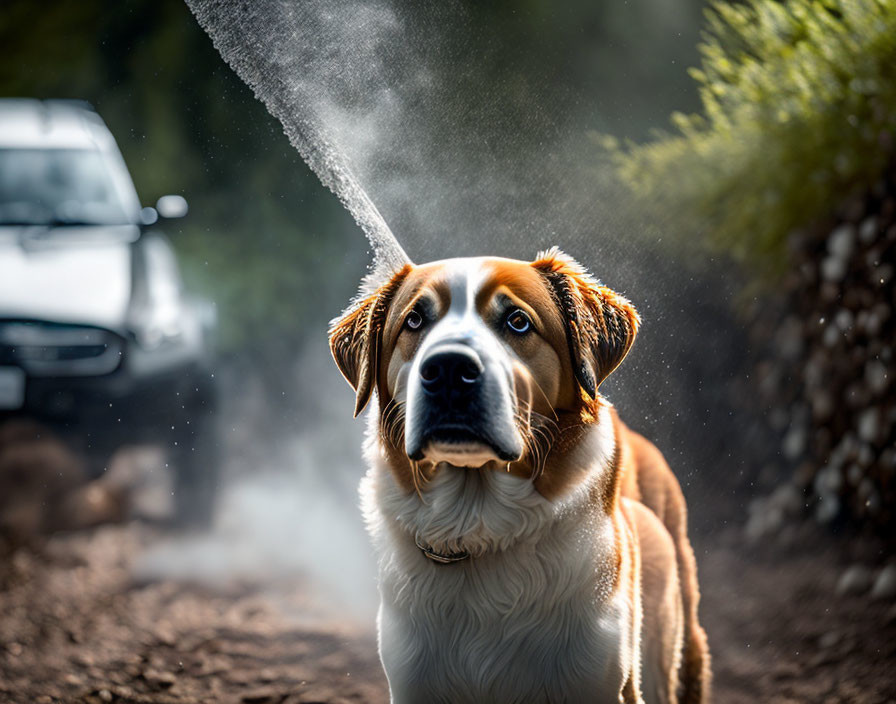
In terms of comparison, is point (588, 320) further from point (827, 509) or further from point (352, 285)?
point (827, 509)

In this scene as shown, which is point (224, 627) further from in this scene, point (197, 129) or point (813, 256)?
point (813, 256)

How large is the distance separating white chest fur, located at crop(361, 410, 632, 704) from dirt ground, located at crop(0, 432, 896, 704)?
37.1 inches

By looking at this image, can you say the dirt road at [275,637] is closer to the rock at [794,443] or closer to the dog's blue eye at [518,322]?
the rock at [794,443]

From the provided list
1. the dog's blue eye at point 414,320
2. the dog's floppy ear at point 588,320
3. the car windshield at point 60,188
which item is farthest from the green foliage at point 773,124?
the car windshield at point 60,188

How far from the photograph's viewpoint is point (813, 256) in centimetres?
357

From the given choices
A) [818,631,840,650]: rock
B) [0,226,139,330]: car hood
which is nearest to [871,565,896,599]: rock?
[818,631,840,650]: rock

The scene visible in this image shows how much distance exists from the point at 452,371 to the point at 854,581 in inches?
92.4

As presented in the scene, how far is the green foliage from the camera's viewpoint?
305 centimetres

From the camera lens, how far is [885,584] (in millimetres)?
2982

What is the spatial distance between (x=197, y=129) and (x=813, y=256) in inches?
108

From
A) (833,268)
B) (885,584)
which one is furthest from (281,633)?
(833,268)

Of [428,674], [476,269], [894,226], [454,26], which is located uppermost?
[454,26]

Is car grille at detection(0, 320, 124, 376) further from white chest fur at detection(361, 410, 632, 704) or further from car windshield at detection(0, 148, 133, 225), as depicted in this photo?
white chest fur at detection(361, 410, 632, 704)

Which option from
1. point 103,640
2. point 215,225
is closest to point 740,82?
point 215,225
